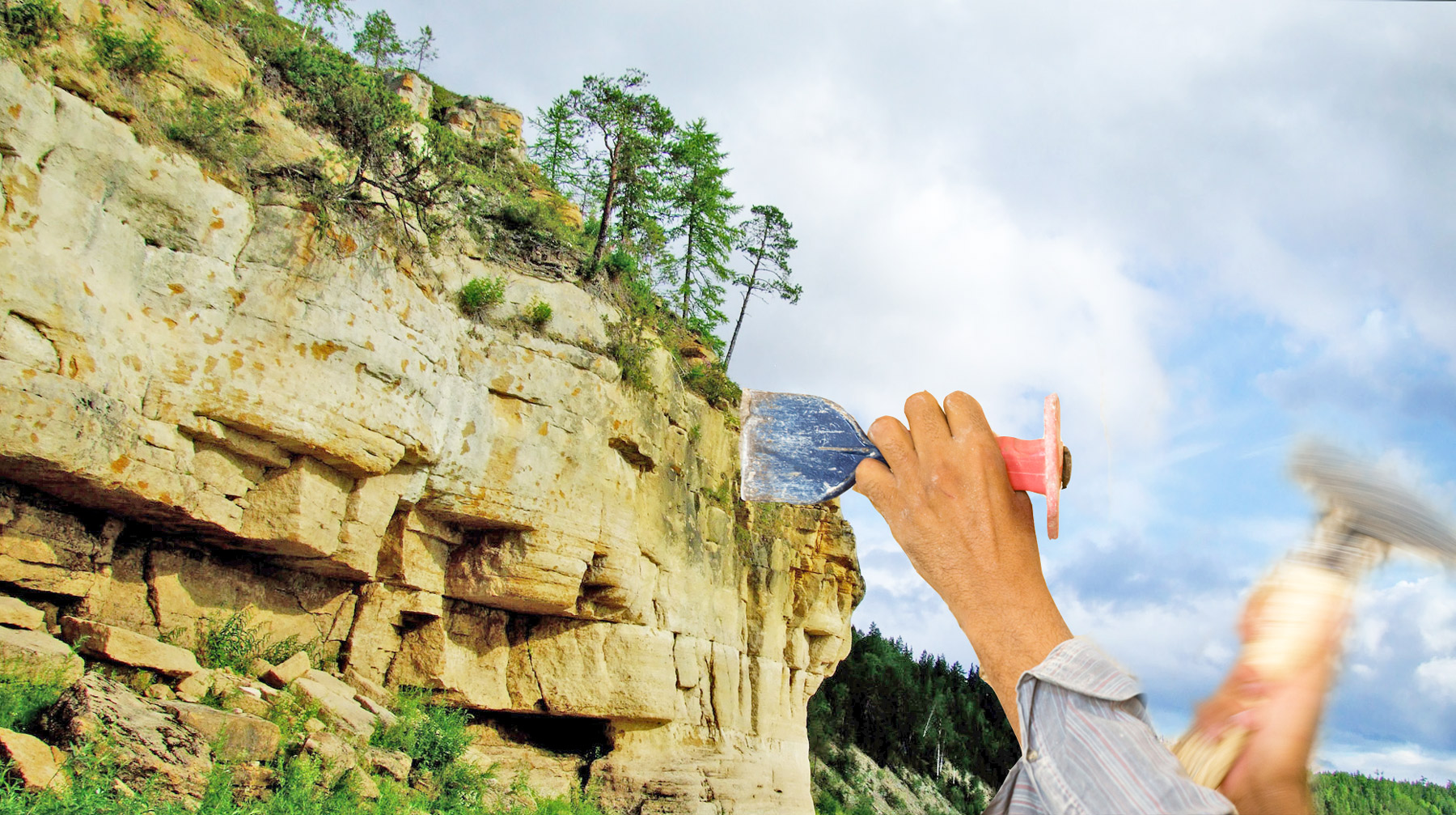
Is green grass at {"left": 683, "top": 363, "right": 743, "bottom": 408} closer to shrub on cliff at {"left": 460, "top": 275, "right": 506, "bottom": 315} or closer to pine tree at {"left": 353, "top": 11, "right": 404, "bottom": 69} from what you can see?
shrub on cliff at {"left": 460, "top": 275, "right": 506, "bottom": 315}

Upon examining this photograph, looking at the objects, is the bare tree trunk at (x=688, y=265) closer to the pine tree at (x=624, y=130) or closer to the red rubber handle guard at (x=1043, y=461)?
the pine tree at (x=624, y=130)

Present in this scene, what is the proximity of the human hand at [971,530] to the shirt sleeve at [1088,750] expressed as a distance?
0.06 m

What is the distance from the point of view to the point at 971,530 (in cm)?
121

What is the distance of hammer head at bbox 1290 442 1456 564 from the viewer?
0.83m

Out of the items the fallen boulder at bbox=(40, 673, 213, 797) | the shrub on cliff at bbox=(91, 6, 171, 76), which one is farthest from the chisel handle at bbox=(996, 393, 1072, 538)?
the shrub on cliff at bbox=(91, 6, 171, 76)

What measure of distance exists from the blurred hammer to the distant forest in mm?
32480

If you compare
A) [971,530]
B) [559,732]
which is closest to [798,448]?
[971,530]

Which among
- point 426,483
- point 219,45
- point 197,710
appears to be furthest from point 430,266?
point 197,710

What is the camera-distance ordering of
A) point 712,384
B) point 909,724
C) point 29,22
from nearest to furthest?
point 29,22 < point 712,384 < point 909,724

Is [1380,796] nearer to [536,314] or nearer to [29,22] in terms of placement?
[29,22]

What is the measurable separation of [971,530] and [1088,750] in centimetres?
32

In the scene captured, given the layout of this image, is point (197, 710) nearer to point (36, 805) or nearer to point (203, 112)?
point (36, 805)

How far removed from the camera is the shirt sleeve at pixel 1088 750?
947 mm

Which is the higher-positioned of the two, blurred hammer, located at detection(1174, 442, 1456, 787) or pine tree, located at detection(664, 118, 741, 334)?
pine tree, located at detection(664, 118, 741, 334)
